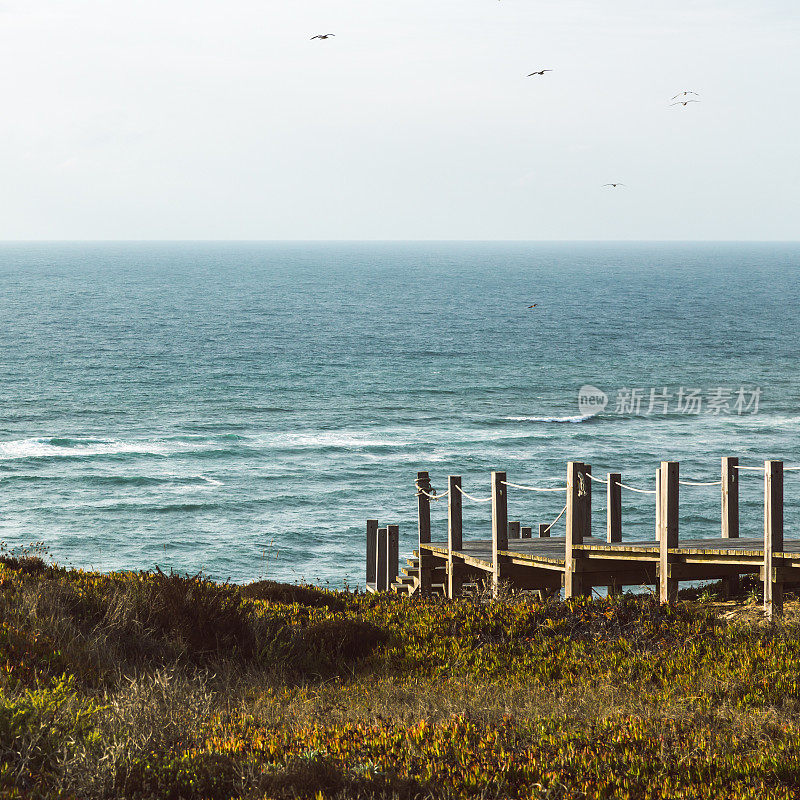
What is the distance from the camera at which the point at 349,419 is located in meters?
53.2

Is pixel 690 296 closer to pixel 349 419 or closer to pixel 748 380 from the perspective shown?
pixel 748 380

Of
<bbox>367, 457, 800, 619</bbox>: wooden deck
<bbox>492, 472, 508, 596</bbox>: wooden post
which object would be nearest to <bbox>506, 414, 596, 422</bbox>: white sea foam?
<bbox>367, 457, 800, 619</bbox>: wooden deck

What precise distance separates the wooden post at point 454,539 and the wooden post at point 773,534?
17.5 feet

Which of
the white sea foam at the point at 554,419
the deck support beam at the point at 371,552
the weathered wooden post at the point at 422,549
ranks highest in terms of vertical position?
the weathered wooden post at the point at 422,549

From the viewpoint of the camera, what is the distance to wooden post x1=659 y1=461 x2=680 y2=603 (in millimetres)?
12250

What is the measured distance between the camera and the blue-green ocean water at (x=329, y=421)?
34.8 meters

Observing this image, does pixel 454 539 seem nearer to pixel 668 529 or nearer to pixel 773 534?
pixel 668 529

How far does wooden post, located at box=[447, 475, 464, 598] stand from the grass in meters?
3.50

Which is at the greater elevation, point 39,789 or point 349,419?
point 39,789

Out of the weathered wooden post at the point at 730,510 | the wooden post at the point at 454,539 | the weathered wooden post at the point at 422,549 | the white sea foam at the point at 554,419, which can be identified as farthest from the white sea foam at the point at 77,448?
the weathered wooden post at the point at 730,510

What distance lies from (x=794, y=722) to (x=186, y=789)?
4.29 metres

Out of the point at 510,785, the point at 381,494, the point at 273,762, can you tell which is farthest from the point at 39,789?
the point at 381,494

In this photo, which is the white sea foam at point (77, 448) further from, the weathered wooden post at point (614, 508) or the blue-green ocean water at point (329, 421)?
the weathered wooden post at point (614, 508)

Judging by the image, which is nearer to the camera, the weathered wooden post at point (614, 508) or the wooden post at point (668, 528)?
the wooden post at point (668, 528)
